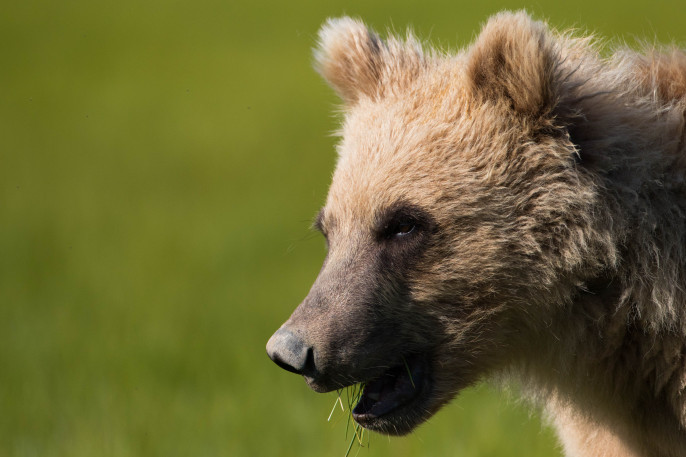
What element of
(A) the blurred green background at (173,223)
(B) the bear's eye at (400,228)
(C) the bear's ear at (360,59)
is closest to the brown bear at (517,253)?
(B) the bear's eye at (400,228)

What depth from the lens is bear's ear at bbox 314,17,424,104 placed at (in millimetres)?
5020

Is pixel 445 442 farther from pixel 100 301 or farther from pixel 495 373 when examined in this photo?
pixel 100 301

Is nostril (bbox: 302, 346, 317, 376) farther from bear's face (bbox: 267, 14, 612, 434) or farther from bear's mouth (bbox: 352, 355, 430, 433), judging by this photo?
bear's mouth (bbox: 352, 355, 430, 433)

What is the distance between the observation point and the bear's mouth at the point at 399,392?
4305mm

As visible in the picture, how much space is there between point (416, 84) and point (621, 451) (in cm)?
203

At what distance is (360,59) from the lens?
5176mm

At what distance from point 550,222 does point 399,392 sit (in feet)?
3.31

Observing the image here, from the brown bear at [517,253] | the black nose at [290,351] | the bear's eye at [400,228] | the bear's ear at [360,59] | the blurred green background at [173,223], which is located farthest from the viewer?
the blurred green background at [173,223]

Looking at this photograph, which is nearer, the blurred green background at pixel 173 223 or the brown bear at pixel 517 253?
the brown bear at pixel 517 253

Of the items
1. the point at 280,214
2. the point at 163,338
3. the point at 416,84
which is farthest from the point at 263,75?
the point at 416,84

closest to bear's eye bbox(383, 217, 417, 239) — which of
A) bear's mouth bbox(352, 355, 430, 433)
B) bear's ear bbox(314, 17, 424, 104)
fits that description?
bear's mouth bbox(352, 355, 430, 433)

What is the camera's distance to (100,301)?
10.8m

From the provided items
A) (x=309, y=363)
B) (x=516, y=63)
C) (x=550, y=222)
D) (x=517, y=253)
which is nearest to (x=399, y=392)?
→ (x=309, y=363)

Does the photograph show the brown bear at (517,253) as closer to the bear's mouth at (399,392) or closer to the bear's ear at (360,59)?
A: the bear's mouth at (399,392)
